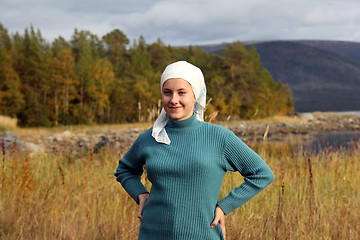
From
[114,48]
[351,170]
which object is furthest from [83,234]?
[114,48]

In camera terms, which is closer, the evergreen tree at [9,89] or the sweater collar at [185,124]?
the sweater collar at [185,124]

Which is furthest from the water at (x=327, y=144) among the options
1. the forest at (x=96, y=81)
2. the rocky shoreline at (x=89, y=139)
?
the forest at (x=96, y=81)

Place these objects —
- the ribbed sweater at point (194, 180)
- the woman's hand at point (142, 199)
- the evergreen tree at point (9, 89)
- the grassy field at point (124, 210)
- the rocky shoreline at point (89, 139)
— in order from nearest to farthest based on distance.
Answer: the ribbed sweater at point (194, 180)
the woman's hand at point (142, 199)
the grassy field at point (124, 210)
the rocky shoreline at point (89, 139)
the evergreen tree at point (9, 89)

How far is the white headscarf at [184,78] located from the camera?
1737 mm

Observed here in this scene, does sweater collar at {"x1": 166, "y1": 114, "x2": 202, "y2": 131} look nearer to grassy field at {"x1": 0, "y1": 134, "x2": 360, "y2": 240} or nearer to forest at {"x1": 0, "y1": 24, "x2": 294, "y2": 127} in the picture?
grassy field at {"x1": 0, "y1": 134, "x2": 360, "y2": 240}

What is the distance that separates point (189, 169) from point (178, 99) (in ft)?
1.03

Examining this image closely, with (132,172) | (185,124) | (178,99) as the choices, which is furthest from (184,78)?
(132,172)

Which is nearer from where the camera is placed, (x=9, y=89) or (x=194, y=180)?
(x=194, y=180)

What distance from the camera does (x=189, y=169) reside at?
1682mm

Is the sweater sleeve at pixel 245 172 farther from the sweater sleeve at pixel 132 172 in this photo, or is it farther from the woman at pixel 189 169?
the sweater sleeve at pixel 132 172

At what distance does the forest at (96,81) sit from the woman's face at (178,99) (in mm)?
22775

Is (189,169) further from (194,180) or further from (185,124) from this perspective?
(185,124)

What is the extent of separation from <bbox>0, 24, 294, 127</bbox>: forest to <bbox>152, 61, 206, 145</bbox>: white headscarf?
2268 cm

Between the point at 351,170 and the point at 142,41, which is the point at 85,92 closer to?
the point at 142,41
